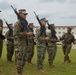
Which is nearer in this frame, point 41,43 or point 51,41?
point 41,43

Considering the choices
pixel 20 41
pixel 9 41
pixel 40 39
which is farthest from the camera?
pixel 9 41

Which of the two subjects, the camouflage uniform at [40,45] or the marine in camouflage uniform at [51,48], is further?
the marine in camouflage uniform at [51,48]

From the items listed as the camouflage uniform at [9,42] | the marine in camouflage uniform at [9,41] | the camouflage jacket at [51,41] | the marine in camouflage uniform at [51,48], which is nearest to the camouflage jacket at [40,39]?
the marine in camouflage uniform at [51,48]

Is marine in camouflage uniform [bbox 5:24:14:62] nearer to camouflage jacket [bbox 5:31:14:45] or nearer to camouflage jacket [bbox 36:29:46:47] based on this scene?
camouflage jacket [bbox 5:31:14:45]

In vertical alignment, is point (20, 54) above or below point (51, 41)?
below

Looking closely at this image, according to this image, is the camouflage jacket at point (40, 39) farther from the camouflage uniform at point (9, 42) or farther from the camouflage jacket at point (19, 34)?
the camouflage uniform at point (9, 42)

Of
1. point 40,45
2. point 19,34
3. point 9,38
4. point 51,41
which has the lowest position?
point 40,45

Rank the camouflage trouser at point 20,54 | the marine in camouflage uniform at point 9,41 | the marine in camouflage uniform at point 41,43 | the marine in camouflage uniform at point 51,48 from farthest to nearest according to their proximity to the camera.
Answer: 1. the marine in camouflage uniform at point 9,41
2. the marine in camouflage uniform at point 51,48
3. the marine in camouflage uniform at point 41,43
4. the camouflage trouser at point 20,54

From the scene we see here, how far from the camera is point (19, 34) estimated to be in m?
11.8

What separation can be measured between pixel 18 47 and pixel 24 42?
256mm

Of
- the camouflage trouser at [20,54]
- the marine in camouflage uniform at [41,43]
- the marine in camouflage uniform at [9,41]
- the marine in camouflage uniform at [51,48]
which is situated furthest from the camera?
the marine in camouflage uniform at [9,41]

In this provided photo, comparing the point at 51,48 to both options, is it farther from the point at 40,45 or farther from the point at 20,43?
the point at 20,43

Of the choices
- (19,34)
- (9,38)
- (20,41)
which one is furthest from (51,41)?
(19,34)

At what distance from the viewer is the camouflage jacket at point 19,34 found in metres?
11.8
